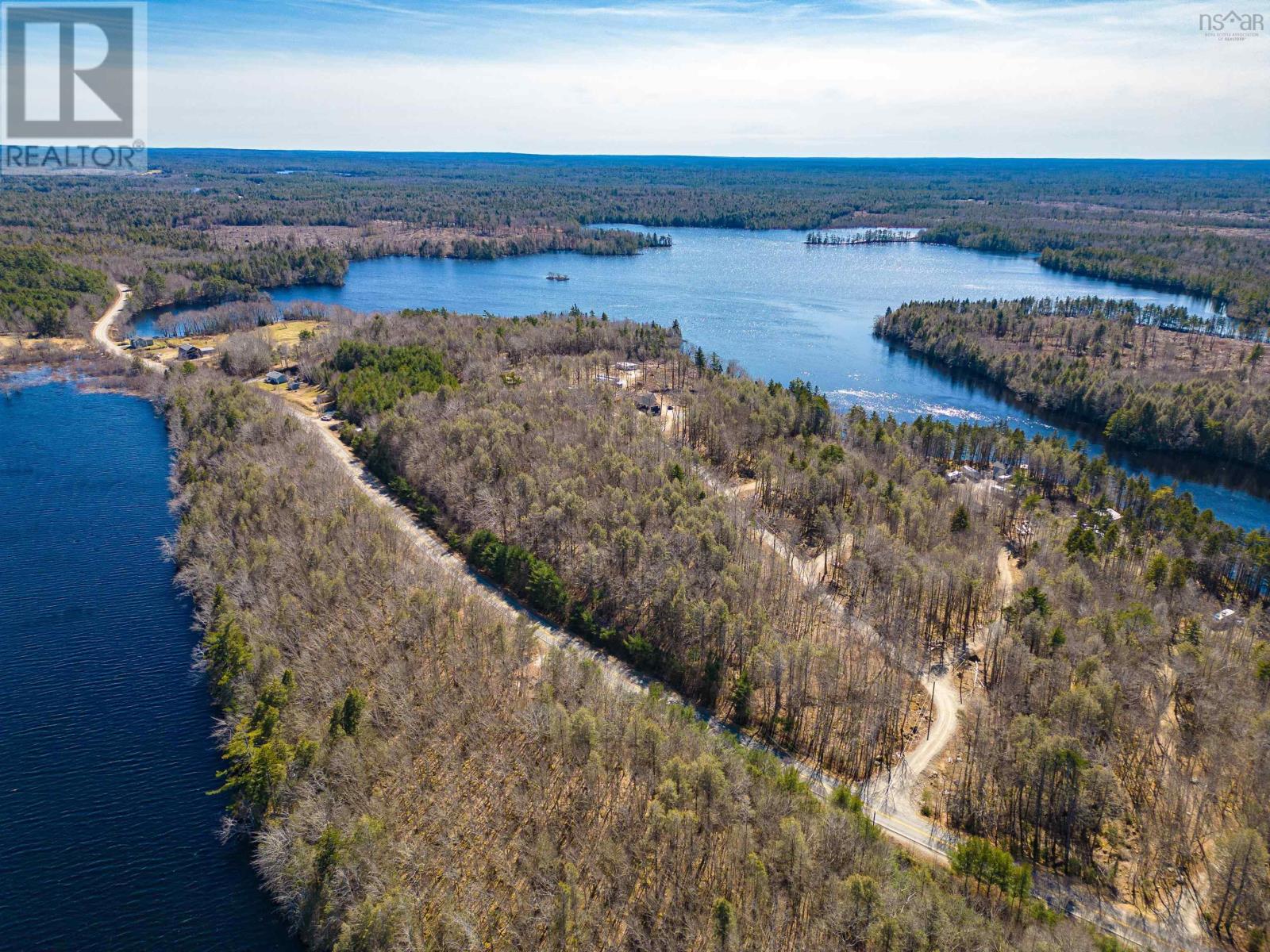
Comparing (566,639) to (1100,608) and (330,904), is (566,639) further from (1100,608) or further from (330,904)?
(1100,608)

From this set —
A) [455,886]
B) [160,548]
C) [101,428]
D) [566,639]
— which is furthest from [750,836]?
[101,428]

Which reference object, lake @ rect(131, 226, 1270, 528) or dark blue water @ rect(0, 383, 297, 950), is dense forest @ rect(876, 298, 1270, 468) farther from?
dark blue water @ rect(0, 383, 297, 950)

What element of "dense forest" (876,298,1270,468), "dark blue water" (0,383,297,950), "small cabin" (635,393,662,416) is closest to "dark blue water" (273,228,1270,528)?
"dense forest" (876,298,1270,468)

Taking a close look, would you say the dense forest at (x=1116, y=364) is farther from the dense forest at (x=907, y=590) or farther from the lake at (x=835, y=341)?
the dense forest at (x=907, y=590)

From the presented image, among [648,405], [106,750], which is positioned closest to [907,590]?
[648,405]

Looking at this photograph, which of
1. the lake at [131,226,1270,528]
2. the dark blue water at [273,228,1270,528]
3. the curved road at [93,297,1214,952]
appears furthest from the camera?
the lake at [131,226,1270,528]
